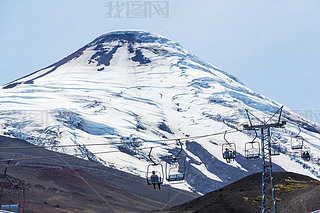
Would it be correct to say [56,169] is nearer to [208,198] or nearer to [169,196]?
[169,196]

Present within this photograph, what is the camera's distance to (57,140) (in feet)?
436

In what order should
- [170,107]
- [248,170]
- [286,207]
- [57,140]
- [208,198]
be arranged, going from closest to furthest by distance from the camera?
[286,207] < [208,198] < [57,140] < [248,170] < [170,107]

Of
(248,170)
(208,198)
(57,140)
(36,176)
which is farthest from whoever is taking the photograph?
(248,170)

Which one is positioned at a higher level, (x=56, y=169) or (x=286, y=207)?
(x=286, y=207)

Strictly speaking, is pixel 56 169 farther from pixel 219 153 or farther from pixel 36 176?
pixel 219 153

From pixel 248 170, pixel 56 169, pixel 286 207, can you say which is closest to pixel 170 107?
pixel 248 170

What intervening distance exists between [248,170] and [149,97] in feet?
192

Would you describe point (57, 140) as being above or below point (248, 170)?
above

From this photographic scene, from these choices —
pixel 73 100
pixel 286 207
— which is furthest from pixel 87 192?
pixel 73 100

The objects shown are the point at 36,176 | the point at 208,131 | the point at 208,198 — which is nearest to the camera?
the point at 208,198

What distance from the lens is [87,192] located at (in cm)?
10650

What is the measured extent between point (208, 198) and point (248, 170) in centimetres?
9452

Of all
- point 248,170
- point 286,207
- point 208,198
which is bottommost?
point 248,170

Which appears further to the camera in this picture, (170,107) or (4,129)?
(170,107)
